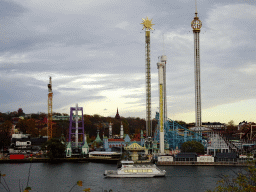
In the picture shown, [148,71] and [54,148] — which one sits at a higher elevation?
[148,71]

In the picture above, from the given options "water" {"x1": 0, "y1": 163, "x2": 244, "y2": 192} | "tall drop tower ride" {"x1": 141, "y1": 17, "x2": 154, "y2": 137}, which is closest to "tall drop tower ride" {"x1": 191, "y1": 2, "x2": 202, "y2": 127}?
"tall drop tower ride" {"x1": 141, "y1": 17, "x2": 154, "y2": 137}

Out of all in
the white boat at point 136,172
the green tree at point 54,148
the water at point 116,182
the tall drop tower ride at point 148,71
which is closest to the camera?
the water at point 116,182

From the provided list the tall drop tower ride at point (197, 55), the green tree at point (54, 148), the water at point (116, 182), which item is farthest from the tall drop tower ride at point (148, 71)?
the water at point (116, 182)

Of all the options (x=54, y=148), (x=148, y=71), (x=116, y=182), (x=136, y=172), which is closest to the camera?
(x=116, y=182)

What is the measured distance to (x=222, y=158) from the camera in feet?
227

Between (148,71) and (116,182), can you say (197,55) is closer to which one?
(148,71)

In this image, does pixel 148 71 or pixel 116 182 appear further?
pixel 148 71

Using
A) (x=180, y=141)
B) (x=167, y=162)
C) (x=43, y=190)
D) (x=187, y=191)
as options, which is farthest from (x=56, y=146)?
(x=187, y=191)

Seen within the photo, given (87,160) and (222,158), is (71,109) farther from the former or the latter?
(222,158)

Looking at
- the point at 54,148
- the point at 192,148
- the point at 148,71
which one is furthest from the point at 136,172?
the point at 148,71

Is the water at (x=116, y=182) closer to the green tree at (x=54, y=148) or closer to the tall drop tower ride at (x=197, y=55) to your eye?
the green tree at (x=54, y=148)

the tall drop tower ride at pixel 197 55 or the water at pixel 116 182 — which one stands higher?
the tall drop tower ride at pixel 197 55

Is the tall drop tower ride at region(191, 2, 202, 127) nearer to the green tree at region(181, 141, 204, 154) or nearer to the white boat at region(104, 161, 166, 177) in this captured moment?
the green tree at region(181, 141, 204, 154)

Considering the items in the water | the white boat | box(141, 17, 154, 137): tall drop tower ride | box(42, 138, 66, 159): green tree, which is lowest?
the water
